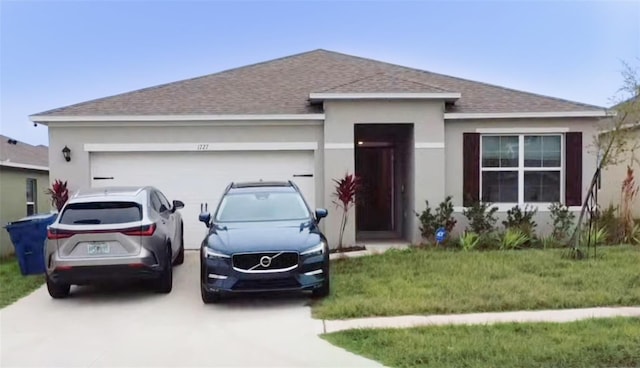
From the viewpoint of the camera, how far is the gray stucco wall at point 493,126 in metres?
12.3

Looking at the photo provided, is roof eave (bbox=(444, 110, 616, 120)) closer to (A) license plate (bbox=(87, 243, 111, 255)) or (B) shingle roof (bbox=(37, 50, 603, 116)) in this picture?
(B) shingle roof (bbox=(37, 50, 603, 116))

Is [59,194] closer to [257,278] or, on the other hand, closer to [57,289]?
[57,289]

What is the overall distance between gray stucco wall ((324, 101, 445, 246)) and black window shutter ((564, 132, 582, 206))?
3091 millimetres

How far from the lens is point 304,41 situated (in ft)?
74.7

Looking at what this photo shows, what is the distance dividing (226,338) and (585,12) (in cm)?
1285

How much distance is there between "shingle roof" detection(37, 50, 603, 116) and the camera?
39.9ft

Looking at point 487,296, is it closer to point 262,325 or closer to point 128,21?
point 262,325

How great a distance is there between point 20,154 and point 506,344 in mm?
17973

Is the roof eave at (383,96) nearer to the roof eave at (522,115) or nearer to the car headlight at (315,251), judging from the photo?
the roof eave at (522,115)

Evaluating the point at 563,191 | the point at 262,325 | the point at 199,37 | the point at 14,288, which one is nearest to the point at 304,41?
the point at 199,37

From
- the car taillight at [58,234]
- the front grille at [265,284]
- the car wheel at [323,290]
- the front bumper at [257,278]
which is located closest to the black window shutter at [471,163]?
the car wheel at [323,290]

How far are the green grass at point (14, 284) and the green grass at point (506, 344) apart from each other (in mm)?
5479

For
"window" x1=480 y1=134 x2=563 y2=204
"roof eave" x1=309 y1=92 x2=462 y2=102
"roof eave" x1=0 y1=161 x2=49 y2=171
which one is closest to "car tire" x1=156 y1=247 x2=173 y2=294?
"roof eave" x1=309 y1=92 x2=462 y2=102

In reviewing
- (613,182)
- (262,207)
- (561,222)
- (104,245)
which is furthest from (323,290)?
(613,182)
